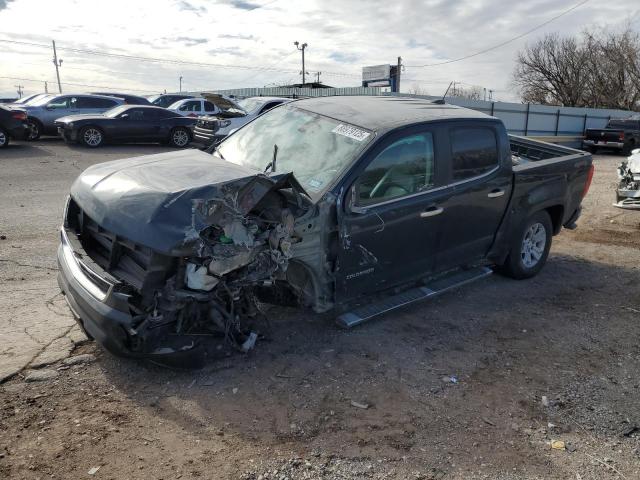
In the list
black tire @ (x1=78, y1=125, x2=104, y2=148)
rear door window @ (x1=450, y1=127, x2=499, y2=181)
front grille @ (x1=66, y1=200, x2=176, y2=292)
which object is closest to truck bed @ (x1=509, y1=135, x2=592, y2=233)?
rear door window @ (x1=450, y1=127, x2=499, y2=181)

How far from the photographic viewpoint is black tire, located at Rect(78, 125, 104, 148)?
15.9 metres

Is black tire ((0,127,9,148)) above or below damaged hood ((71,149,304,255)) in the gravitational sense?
below

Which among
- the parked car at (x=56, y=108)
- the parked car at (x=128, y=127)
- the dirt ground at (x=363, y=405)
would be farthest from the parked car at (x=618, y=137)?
the dirt ground at (x=363, y=405)

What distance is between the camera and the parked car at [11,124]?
14.7 metres

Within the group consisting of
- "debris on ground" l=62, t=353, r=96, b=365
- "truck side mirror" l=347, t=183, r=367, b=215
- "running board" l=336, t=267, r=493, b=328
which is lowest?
"debris on ground" l=62, t=353, r=96, b=365

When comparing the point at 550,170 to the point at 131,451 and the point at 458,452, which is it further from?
the point at 131,451

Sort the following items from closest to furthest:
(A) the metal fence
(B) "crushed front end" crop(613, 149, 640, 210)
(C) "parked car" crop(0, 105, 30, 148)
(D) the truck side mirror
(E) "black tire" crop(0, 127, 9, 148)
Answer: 1. (D) the truck side mirror
2. (B) "crushed front end" crop(613, 149, 640, 210)
3. (C) "parked car" crop(0, 105, 30, 148)
4. (E) "black tire" crop(0, 127, 9, 148)
5. (A) the metal fence

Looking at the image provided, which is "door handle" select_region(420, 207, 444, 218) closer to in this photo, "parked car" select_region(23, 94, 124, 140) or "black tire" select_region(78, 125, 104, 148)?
"black tire" select_region(78, 125, 104, 148)

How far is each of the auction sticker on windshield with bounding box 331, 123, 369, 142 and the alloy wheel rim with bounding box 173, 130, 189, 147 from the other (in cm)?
1447

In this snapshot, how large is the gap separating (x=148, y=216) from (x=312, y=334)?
1760 millimetres

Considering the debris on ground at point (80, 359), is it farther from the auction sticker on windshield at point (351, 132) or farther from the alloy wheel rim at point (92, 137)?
the alloy wheel rim at point (92, 137)

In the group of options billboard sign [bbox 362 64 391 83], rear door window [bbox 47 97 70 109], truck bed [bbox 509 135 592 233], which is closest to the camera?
truck bed [bbox 509 135 592 233]

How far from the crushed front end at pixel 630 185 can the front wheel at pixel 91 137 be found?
1401 cm

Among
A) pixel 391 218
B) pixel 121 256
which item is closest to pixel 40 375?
pixel 121 256
